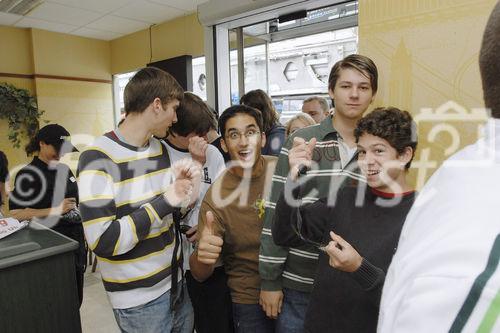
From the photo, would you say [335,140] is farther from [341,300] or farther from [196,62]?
[196,62]

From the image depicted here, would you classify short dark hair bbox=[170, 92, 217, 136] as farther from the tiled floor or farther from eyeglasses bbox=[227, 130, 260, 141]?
the tiled floor

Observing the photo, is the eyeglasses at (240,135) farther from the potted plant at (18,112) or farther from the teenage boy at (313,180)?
the potted plant at (18,112)

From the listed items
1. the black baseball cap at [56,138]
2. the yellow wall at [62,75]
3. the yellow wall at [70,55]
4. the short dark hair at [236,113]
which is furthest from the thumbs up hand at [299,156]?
the yellow wall at [70,55]

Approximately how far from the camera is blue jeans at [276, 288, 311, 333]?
138cm

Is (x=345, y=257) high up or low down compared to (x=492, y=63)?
down

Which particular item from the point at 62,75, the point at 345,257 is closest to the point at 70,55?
the point at 62,75

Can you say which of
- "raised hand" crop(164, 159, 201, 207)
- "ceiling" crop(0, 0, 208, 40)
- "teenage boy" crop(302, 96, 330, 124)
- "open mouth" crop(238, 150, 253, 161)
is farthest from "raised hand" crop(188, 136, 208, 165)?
"ceiling" crop(0, 0, 208, 40)

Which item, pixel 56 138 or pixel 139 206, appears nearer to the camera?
pixel 139 206

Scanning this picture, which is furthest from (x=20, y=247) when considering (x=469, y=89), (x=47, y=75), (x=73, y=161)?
(x=47, y=75)

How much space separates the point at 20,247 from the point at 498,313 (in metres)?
1.94

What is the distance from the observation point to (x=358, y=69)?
1.38 m

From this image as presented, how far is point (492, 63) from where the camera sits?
392 mm

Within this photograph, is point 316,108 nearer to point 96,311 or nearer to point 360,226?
point 360,226

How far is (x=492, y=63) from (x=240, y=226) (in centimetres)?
115
